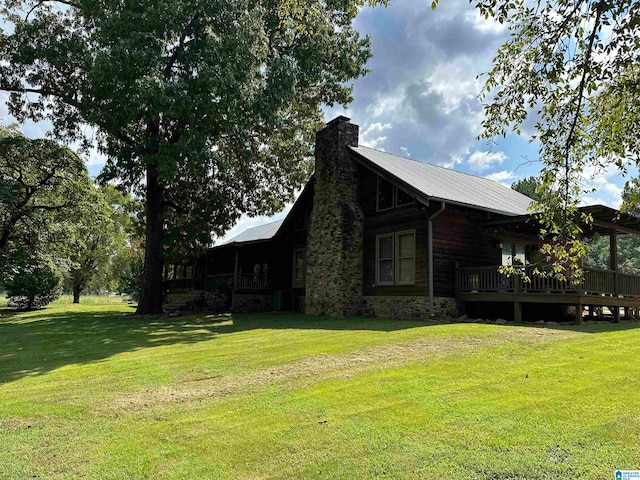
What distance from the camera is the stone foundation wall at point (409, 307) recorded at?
50.9 ft

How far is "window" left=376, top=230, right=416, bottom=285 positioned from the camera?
16453 millimetres

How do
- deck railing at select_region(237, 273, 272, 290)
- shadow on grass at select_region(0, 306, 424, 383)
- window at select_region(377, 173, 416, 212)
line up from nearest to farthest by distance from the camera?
shadow on grass at select_region(0, 306, 424, 383), window at select_region(377, 173, 416, 212), deck railing at select_region(237, 273, 272, 290)

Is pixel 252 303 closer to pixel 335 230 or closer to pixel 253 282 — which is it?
pixel 253 282

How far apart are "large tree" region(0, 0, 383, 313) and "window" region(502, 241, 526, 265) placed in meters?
10.2

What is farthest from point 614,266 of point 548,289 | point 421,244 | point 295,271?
point 295,271

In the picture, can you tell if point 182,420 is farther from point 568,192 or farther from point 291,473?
point 568,192

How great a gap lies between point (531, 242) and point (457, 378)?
13585 millimetres

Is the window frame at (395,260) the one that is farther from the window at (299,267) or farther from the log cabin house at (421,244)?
the window at (299,267)

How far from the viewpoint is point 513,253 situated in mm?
18266

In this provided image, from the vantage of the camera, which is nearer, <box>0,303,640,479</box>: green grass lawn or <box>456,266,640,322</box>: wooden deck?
<box>0,303,640,479</box>: green grass lawn

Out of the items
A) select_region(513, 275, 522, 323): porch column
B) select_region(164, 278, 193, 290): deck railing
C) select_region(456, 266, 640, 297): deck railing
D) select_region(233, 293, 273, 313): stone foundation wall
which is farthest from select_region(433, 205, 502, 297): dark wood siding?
select_region(164, 278, 193, 290): deck railing

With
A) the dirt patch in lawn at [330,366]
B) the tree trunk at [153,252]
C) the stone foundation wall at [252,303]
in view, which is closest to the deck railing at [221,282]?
the stone foundation wall at [252,303]

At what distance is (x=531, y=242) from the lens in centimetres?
1872

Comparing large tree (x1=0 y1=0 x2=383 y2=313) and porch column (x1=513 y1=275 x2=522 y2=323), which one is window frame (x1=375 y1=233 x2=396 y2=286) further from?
large tree (x1=0 y1=0 x2=383 y2=313)
